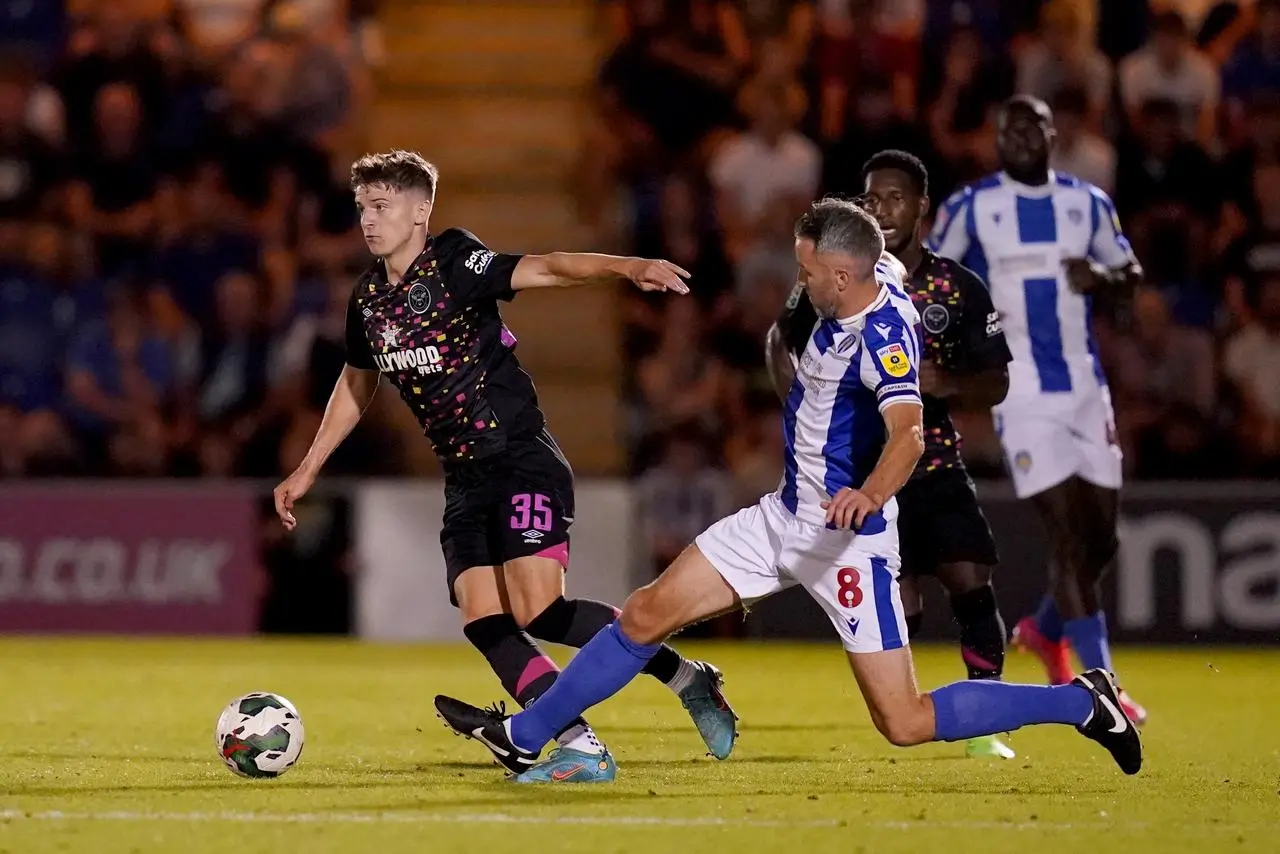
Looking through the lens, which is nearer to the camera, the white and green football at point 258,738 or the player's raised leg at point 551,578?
the white and green football at point 258,738

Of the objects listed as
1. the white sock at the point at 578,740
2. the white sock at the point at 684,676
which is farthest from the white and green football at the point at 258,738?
the white sock at the point at 684,676

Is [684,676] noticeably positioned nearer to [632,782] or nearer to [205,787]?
[632,782]

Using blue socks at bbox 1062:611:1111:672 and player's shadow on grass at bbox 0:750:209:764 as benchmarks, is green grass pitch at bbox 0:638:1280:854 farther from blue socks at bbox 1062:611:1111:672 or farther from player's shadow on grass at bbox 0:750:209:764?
blue socks at bbox 1062:611:1111:672

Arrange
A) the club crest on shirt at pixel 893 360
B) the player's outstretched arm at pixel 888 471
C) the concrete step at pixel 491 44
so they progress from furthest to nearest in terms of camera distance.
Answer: the concrete step at pixel 491 44, the club crest on shirt at pixel 893 360, the player's outstretched arm at pixel 888 471

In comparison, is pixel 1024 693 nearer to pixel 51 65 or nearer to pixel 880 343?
pixel 880 343

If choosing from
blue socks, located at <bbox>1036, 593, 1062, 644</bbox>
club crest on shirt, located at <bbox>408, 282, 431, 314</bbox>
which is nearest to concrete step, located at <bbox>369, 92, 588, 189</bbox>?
blue socks, located at <bbox>1036, 593, 1062, 644</bbox>

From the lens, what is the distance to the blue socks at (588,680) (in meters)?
6.53

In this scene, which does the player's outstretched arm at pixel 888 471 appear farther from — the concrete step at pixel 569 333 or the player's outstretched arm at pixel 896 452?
the concrete step at pixel 569 333

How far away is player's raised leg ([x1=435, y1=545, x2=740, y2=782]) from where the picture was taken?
648cm

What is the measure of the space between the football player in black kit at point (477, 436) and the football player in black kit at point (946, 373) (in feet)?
3.62

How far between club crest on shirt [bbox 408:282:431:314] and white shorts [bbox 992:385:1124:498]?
3.03 meters

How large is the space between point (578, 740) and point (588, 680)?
31 centimetres

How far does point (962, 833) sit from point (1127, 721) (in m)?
1.08

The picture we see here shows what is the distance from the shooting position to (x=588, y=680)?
6.53 m
